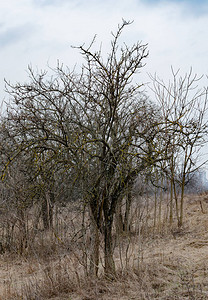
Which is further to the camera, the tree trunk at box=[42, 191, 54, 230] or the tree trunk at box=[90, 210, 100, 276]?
the tree trunk at box=[42, 191, 54, 230]

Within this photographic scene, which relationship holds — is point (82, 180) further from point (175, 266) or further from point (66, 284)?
point (175, 266)

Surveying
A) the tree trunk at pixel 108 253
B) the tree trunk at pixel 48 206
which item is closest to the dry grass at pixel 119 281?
the tree trunk at pixel 108 253

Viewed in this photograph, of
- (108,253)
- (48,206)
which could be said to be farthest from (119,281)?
(48,206)

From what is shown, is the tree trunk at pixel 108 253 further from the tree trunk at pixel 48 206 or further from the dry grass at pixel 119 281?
the tree trunk at pixel 48 206

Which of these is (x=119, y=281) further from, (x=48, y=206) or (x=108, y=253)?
(x=48, y=206)

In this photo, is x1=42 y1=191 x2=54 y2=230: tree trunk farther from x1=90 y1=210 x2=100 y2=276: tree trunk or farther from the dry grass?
x1=90 y1=210 x2=100 y2=276: tree trunk

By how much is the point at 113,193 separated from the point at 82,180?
0.68 m

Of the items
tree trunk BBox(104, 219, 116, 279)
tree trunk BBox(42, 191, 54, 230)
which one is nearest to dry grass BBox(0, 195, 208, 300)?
tree trunk BBox(104, 219, 116, 279)

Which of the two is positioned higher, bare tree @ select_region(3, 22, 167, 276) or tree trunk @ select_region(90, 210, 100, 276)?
bare tree @ select_region(3, 22, 167, 276)

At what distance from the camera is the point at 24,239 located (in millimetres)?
10297

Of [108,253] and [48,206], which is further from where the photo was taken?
[48,206]

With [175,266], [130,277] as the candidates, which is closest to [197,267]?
[175,266]

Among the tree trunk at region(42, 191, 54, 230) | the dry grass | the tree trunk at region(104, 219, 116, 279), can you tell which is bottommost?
the dry grass

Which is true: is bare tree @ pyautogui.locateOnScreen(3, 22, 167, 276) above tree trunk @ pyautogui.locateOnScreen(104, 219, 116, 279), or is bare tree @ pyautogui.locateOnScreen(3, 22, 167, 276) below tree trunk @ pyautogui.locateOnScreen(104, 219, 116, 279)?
above
